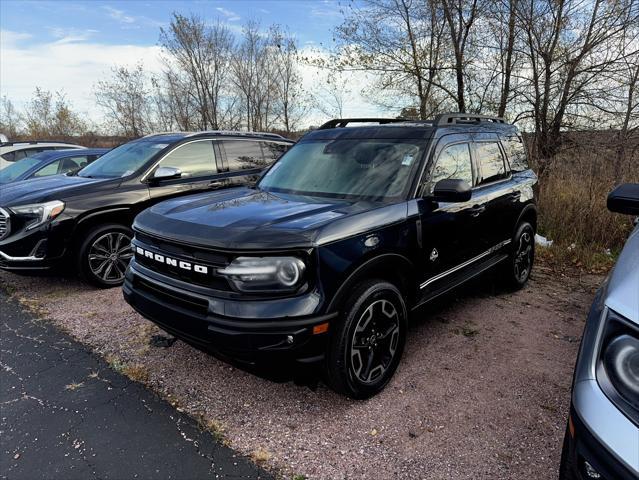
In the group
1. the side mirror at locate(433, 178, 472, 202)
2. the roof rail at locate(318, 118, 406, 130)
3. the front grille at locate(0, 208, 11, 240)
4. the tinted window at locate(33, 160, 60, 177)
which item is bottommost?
the front grille at locate(0, 208, 11, 240)

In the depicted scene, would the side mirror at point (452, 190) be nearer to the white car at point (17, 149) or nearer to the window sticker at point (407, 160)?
the window sticker at point (407, 160)

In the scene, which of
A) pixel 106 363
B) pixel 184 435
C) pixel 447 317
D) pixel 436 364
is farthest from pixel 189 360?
pixel 447 317

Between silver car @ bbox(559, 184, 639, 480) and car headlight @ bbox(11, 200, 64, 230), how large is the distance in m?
5.04

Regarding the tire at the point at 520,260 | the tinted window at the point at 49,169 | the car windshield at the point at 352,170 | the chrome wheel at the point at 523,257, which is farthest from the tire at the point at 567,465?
the tinted window at the point at 49,169

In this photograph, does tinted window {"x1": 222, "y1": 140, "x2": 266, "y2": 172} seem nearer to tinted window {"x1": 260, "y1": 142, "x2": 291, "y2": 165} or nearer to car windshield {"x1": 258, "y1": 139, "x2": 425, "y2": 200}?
tinted window {"x1": 260, "y1": 142, "x2": 291, "y2": 165}

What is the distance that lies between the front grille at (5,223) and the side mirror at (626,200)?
559cm

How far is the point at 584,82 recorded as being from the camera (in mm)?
8016

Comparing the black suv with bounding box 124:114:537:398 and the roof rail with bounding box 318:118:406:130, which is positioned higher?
the roof rail with bounding box 318:118:406:130

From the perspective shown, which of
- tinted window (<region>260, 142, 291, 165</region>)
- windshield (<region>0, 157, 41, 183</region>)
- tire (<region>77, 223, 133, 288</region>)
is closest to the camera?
tire (<region>77, 223, 133, 288</region>)

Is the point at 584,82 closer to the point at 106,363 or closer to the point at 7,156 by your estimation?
the point at 106,363

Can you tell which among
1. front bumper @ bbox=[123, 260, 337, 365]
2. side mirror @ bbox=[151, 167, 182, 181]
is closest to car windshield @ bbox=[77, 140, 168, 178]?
side mirror @ bbox=[151, 167, 182, 181]

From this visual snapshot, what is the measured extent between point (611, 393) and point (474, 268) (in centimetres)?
267

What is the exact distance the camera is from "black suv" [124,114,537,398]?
7.86 feet

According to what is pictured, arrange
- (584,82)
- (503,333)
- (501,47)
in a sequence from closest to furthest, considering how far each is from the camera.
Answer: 1. (503,333)
2. (584,82)
3. (501,47)
